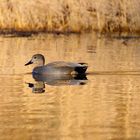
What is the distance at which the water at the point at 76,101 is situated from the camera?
29.9 feet

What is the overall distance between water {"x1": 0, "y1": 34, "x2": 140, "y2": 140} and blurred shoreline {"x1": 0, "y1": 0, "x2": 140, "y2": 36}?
4079mm

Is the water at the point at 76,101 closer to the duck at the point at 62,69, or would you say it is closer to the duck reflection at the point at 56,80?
the duck reflection at the point at 56,80

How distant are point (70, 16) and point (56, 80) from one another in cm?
945

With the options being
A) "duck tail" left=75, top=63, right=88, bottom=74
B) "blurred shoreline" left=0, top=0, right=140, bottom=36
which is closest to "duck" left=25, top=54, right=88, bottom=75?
"duck tail" left=75, top=63, right=88, bottom=74

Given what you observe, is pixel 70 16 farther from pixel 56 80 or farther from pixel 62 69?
pixel 56 80

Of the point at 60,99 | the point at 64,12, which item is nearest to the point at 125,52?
the point at 64,12

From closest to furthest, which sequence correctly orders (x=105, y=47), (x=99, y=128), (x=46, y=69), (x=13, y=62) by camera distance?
(x=99, y=128)
(x=46, y=69)
(x=13, y=62)
(x=105, y=47)

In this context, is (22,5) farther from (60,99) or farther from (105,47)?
(60,99)

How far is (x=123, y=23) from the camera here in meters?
22.5

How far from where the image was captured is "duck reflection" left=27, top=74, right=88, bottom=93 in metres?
12.7

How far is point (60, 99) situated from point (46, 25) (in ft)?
38.7

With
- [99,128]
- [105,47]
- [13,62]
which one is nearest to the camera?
[99,128]

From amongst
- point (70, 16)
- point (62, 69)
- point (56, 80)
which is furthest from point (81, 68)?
point (70, 16)

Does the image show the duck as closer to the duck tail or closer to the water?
the duck tail
